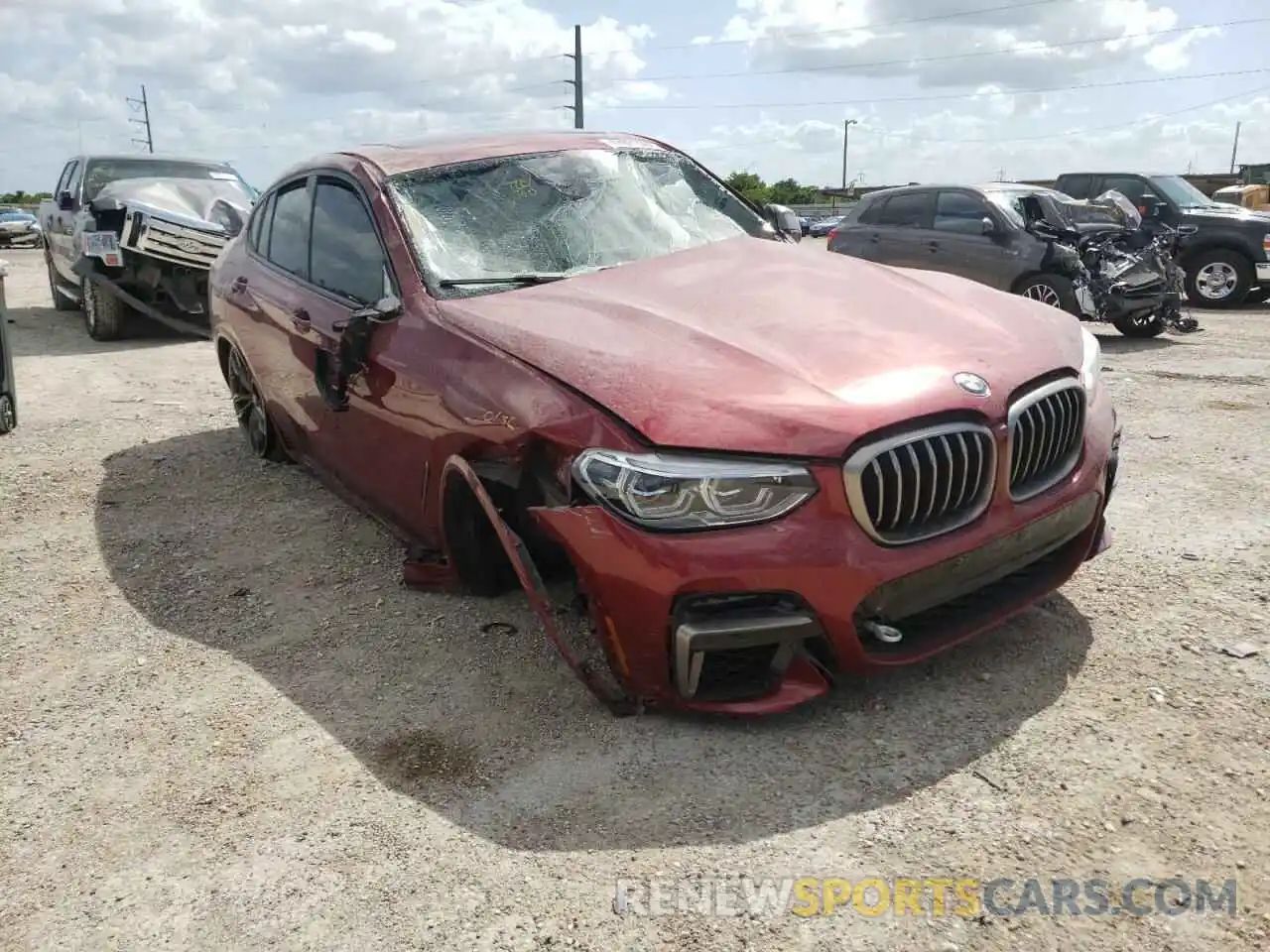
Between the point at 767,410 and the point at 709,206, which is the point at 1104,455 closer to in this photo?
the point at 767,410

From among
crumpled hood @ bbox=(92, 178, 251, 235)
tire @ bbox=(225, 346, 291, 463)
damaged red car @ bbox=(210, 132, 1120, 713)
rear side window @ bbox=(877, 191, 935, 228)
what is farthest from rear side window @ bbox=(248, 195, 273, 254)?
rear side window @ bbox=(877, 191, 935, 228)

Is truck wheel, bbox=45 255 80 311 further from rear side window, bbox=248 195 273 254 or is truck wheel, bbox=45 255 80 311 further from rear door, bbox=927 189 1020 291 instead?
rear door, bbox=927 189 1020 291

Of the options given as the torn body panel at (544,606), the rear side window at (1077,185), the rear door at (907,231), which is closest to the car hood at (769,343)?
the torn body panel at (544,606)

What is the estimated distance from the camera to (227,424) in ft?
22.3

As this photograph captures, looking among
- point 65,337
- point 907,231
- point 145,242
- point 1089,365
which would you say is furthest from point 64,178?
point 1089,365

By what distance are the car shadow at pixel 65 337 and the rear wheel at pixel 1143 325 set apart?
916cm

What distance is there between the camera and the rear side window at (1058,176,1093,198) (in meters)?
13.5

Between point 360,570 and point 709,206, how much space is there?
2106mm

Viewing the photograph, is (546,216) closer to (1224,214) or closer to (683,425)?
(683,425)

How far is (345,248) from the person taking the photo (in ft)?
13.4

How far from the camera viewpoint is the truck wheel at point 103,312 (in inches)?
398

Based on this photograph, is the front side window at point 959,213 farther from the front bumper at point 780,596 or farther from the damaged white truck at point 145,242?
the front bumper at point 780,596

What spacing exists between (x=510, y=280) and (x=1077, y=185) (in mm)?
12172

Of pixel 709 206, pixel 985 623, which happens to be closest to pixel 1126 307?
pixel 709 206
